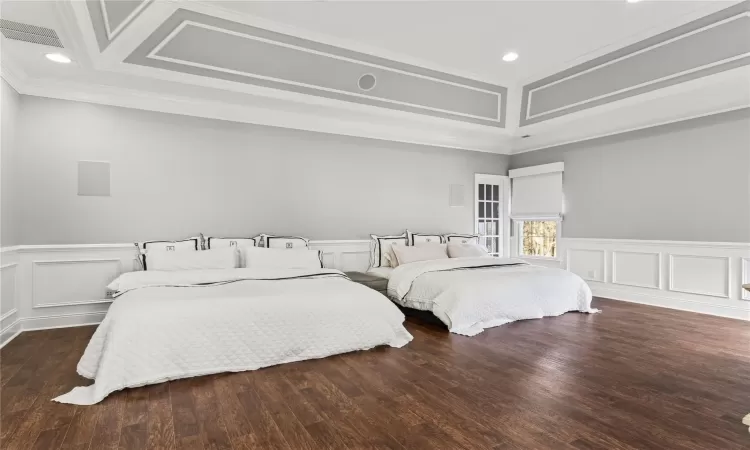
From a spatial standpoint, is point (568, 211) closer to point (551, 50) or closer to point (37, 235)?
point (551, 50)

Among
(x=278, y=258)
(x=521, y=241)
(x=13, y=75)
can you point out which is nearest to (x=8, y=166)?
(x=13, y=75)

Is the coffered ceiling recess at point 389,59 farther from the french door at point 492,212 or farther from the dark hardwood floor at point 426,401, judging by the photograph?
the dark hardwood floor at point 426,401

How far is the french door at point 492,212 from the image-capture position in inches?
259

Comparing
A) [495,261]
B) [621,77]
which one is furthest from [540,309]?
[621,77]

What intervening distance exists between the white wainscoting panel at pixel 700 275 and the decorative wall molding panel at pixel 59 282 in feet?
20.0

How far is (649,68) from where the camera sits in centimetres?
395

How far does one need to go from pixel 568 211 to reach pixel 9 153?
662cm

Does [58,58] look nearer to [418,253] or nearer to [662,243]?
[418,253]

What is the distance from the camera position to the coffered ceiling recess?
3229mm

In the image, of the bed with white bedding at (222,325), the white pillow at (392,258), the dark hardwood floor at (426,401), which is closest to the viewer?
the dark hardwood floor at (426,401)

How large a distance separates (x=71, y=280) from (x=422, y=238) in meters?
4.08

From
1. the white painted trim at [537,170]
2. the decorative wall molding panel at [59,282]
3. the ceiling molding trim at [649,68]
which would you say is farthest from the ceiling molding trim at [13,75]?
the white painted trim at [537,170]

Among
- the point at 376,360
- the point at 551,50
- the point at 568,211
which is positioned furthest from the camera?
the point at 568,211

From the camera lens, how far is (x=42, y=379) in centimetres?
260
